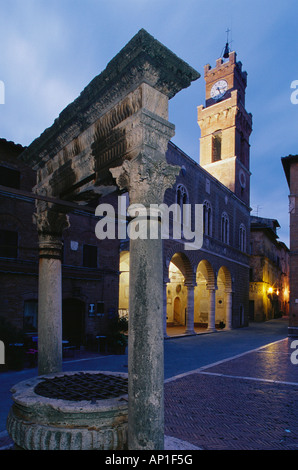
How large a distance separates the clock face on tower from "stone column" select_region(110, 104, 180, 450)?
3170 cm

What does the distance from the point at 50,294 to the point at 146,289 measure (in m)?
2.81

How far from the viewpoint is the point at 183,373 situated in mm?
10391

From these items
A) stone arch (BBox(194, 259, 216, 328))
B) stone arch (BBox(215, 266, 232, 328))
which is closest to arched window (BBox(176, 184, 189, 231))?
stone arch (BBox(215, 266, 232, 328))

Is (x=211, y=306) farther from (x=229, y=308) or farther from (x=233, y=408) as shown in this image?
(x=233, y=408)

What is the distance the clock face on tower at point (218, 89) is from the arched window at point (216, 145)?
3.44m

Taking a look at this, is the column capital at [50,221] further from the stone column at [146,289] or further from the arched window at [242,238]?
the arched window at [242,238]

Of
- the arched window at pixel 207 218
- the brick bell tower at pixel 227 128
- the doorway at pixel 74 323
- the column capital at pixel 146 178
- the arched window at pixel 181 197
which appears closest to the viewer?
the column capital at pixel 146 178

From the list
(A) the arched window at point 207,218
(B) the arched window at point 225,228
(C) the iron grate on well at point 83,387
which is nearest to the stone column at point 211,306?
(A) the arched window at point 207,218

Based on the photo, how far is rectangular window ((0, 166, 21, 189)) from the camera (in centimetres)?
1210

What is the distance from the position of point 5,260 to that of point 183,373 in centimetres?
693

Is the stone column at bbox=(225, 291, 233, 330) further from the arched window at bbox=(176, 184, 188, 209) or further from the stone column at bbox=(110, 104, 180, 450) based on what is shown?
the stone column at bbox=(110, 104, 180, 450)

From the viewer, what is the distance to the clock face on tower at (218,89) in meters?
32.5

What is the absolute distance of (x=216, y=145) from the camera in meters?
33.2

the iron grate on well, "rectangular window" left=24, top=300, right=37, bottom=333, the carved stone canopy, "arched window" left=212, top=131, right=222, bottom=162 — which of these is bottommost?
"rectangular window" left=24, top=300, right=37, bottom=333
